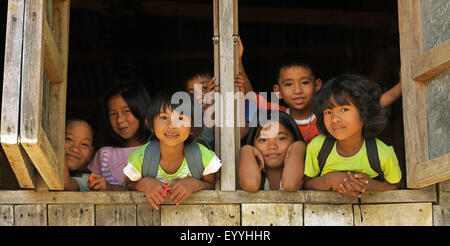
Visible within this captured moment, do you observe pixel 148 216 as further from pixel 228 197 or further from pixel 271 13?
pixel 271 13

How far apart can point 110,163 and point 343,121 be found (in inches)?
65.9

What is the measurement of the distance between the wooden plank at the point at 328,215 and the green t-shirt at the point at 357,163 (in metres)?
0.20

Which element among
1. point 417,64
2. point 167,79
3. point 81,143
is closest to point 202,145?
point 81,143

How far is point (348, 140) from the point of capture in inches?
197

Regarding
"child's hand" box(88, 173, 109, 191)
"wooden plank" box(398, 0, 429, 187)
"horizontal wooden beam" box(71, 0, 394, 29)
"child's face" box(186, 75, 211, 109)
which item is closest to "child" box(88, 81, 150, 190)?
"child's face" box(186, 75, 211, 109)

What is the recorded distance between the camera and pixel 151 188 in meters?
4.80

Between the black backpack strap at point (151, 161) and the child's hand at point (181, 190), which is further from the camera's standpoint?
the black backpack strap at point (151, 161)

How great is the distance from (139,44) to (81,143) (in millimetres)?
2437

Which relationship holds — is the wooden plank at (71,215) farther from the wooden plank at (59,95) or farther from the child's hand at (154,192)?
the child's hand at (154,192)

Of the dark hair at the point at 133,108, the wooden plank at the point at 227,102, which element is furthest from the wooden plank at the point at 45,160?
the dark hair at the point at 133,108

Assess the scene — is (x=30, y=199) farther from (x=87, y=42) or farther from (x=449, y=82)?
(x=87, y=42)

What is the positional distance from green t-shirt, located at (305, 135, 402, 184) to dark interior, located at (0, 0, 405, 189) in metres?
2.55

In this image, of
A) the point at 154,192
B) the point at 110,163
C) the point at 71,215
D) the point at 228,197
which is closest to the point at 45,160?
the point at 71,215

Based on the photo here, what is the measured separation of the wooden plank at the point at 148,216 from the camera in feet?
16.1
